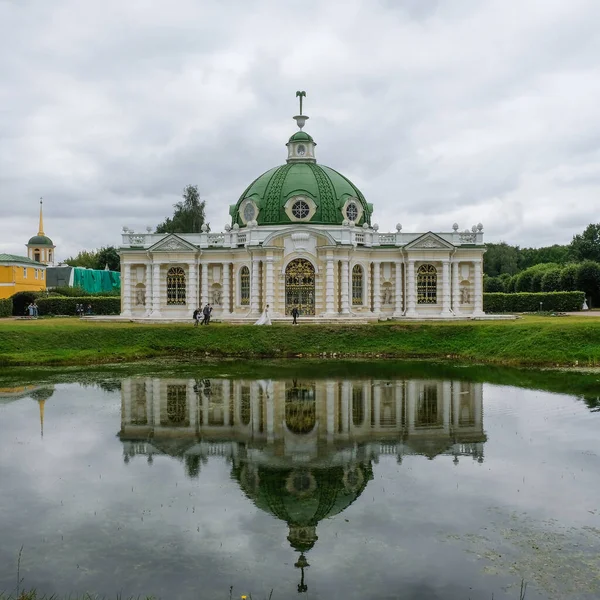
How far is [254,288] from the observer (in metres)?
47.1

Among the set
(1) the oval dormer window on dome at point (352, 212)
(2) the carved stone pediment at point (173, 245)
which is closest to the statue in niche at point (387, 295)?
(1) the oval dormer window on dome at point (352, 212)

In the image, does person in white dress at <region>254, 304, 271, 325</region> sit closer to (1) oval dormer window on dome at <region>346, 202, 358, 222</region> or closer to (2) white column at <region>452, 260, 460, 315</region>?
(1) oval dormer window on dome at <region>346, 202, 358, 222</region>

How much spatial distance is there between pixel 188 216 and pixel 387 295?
34259 mm

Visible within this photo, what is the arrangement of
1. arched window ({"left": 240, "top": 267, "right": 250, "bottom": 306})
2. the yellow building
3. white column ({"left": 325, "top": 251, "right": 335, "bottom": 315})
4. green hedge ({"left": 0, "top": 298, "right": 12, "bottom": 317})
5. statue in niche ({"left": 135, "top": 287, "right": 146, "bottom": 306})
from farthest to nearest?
1. the yellow building
2. green hedge ({"left": 0, "top": 298, "right": 12, "bottom": 317})
3. statue in niche ({"left": 135, "top": 287, "right": 146, "bottom": 306})
4. arched window ({"left": 240, "top": 267, "right": 250, "bottom": 306})
5. white column ({"left": 325, "top": 251, "right": 335, "bottom": 315})

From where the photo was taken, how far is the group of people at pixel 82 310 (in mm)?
57803

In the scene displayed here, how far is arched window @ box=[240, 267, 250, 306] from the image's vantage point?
160ft

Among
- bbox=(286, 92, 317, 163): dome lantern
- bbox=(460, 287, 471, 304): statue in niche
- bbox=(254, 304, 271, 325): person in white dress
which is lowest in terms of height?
bbox=(254, 304, 271, 325): person in white dress

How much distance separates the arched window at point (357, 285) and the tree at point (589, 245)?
42023 millimetres

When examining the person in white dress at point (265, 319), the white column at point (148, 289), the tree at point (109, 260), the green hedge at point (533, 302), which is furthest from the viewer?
the tree at point (109, 260)

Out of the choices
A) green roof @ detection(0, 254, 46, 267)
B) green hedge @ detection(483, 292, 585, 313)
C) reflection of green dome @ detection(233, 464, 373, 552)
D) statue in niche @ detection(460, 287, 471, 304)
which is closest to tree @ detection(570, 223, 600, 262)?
green hedge @ detection(483, 292, 585, 313)

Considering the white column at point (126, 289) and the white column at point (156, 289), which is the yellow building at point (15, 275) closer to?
the white column at point (126, 289)

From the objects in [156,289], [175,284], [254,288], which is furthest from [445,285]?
[156,289]

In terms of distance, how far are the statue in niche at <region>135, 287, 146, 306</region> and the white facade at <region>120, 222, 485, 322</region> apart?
0.28 feet

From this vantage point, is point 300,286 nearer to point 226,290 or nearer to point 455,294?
point 226,290
